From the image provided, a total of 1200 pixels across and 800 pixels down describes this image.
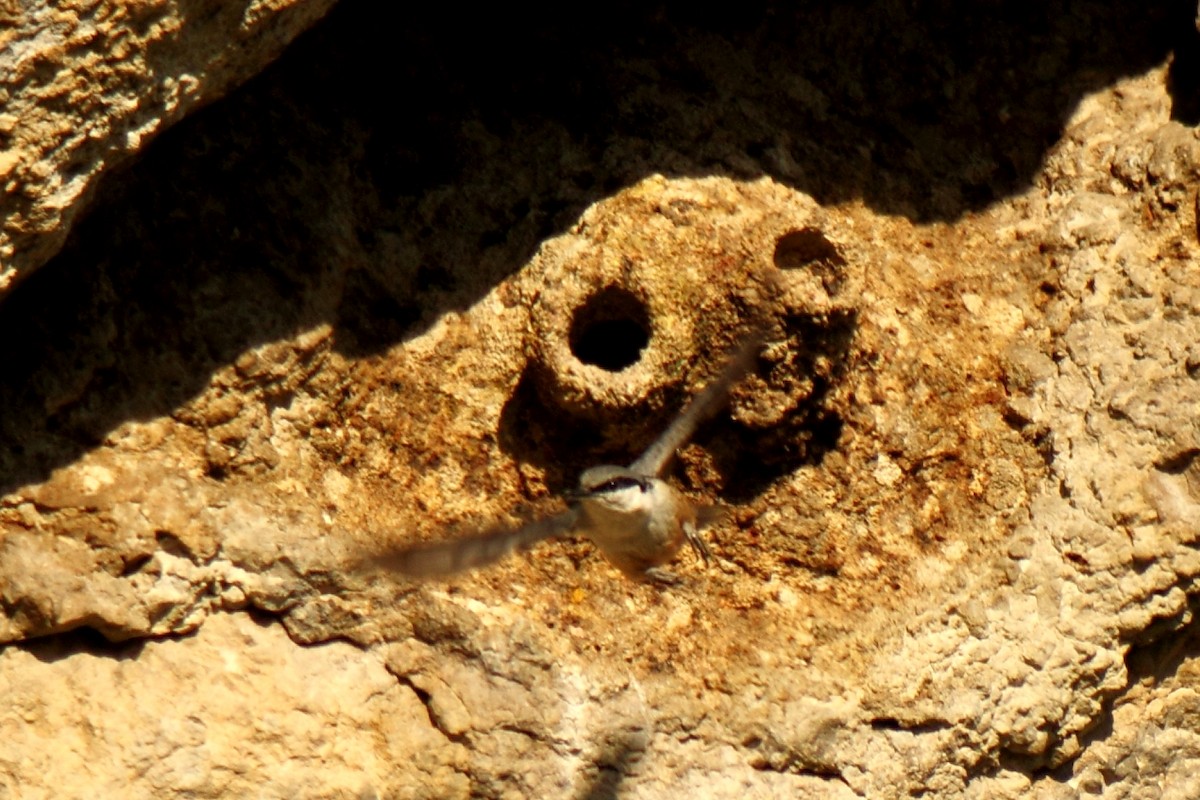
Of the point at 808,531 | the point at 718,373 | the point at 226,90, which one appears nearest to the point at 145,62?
the point at 226,90

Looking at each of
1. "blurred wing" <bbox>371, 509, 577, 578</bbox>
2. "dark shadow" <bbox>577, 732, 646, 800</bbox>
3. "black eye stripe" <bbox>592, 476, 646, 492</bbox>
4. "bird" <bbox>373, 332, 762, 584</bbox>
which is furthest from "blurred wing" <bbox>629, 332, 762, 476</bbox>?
"dark shadow" <bbox>577, 732, 646, 800</bbox>

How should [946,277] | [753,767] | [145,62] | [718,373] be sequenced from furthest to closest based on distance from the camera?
1. [946,277]
2. [718,373]
3. [753,767]
4. [145,62]

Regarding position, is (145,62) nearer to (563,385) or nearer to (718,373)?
(563,385)

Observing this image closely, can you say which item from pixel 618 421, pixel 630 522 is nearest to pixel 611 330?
pixel 618 421

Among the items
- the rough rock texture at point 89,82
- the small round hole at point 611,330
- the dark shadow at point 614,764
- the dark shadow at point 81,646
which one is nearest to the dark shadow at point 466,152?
the small round hole at point 611,330

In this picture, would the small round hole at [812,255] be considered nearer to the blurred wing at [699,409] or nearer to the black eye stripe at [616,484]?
the blurred wing at [699,409]
